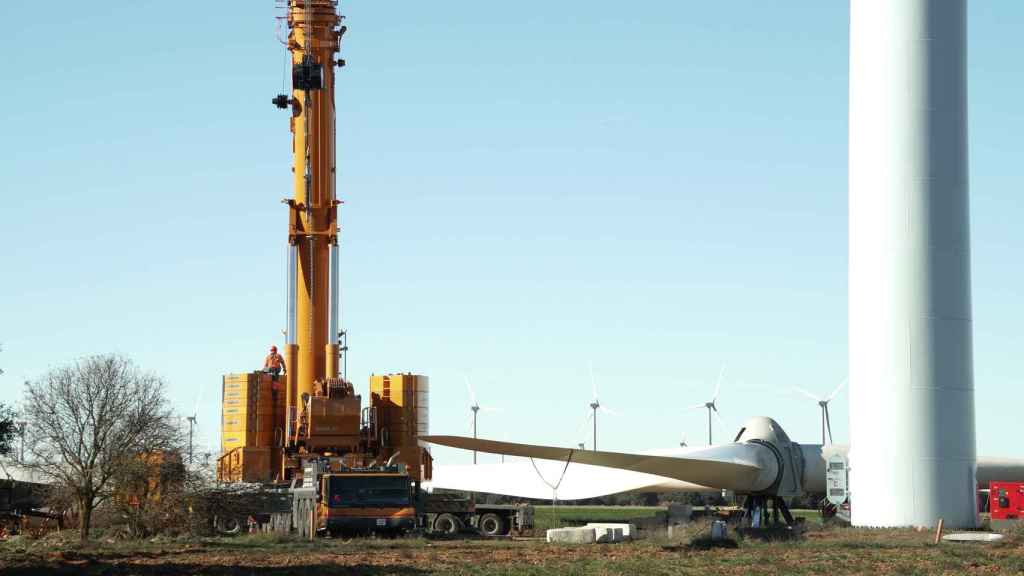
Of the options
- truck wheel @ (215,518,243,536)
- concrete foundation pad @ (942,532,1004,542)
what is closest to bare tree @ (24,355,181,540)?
truck wheel @ (215,518,243,536)

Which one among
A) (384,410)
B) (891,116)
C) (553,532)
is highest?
(891,116)

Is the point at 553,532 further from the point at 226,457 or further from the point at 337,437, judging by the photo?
the point at 226,457

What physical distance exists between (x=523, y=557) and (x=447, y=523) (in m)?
15.8

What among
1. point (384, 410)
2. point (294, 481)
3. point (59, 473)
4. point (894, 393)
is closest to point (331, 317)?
point (384, 410)

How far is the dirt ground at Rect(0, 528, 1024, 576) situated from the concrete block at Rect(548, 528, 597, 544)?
3.09 ft

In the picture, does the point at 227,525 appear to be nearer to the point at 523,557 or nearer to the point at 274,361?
the point at 274,361

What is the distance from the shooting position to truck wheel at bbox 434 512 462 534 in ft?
147

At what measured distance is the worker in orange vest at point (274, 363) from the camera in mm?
50000

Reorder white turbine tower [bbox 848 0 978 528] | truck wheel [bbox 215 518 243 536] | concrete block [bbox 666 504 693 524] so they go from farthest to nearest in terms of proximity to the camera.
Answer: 1. concrete block [bbox 666 504 693 524]
2. truck wheel [bbox 215 518 243 536]
3. white turbine tower [bbox 848 0 978 528]

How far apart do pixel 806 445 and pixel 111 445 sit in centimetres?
2596

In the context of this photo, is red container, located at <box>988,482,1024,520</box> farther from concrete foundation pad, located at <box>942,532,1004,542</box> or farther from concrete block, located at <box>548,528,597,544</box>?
concrete block, located at <box>548,528,597,544</box>

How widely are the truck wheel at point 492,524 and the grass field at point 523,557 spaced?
30.6 ft

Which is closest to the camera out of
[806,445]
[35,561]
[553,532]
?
[35,561]

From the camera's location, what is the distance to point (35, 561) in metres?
28.7
